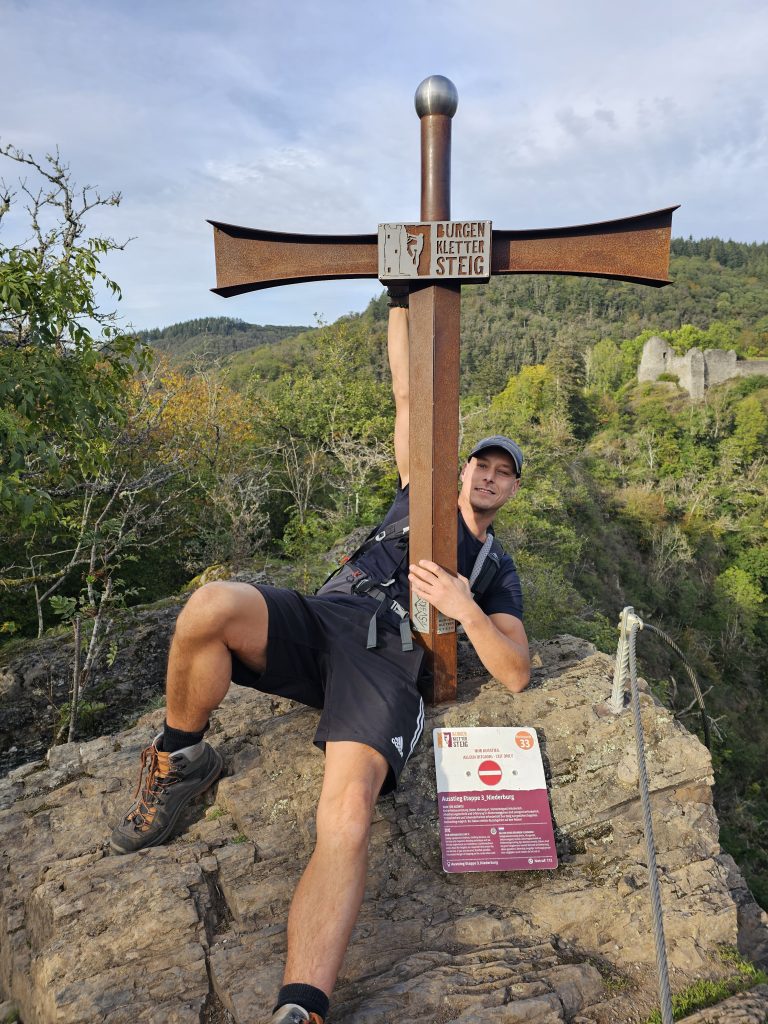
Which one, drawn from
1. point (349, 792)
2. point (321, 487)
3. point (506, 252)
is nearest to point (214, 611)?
point (349, 792)

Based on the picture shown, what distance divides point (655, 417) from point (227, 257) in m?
48.8

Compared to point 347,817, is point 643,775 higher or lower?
higher

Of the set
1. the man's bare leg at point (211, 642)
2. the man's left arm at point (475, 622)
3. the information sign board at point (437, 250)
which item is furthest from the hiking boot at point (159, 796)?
the information sign board at point (437, 250)

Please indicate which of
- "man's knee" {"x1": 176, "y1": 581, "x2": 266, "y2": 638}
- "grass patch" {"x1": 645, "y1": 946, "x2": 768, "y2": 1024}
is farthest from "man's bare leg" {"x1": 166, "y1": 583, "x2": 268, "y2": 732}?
"grass patch" {"x1": 645, "y1": 946, "x2": 768, "y2": 1024}

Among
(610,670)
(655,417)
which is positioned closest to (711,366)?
(655,417)

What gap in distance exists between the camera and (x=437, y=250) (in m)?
2.72

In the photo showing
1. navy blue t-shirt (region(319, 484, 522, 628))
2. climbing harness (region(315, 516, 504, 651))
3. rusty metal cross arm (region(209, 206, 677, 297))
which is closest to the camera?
rusty metal cross arm (region(209, 206, 677, 297))

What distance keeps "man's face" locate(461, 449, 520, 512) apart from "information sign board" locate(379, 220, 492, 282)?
0.84 meters

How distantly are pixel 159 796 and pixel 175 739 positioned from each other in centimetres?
23

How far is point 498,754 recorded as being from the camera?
2.76 m

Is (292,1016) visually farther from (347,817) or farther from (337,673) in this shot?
(337,673)

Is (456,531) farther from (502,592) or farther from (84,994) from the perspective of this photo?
(84,994)

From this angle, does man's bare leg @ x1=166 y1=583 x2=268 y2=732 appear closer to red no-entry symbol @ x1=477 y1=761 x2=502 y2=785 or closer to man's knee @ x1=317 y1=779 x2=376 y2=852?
man's knee @ x1=317 y1=779 x2=376 y2=852

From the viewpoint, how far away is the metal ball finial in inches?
107
